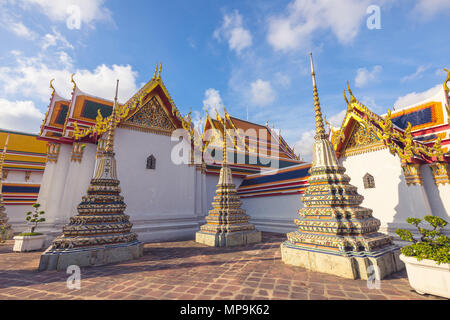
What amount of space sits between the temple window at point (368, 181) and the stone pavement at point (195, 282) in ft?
13.7

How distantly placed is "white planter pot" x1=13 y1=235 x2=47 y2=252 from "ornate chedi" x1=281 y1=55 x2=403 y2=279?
8.27m

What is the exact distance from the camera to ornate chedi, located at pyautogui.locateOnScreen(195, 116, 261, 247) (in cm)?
726

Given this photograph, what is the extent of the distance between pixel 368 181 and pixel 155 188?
8.80m

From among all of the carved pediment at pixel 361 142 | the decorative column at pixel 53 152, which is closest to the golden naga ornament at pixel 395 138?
the carved pediment at pixel 361 142

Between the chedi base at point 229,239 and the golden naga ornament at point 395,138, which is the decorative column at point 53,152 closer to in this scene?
the chedi base at point 229,239

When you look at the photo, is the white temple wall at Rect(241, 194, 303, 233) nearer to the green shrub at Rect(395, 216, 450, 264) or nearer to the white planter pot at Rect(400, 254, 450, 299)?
the green shrub at Rect(395, 216, 450, 264)

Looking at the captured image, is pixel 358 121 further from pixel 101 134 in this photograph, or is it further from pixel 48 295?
pixel 101 134

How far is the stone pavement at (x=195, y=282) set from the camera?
305 centimetres

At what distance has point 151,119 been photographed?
10172 millimetres

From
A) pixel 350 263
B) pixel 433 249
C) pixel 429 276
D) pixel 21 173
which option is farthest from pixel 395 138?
pixel 21 173

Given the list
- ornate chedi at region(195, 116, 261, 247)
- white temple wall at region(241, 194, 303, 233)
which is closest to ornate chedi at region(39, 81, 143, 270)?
ornate chedi at region(195, 116, 261, 247)

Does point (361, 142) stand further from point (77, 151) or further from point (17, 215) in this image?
point (17, 215)
